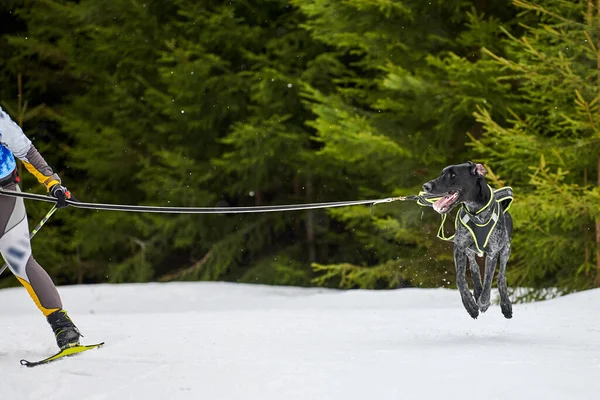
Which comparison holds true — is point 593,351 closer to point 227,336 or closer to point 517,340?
point 517,340

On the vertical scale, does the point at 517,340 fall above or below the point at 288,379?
below

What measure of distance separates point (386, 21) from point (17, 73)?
971 centimetres

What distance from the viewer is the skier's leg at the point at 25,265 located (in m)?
5.18

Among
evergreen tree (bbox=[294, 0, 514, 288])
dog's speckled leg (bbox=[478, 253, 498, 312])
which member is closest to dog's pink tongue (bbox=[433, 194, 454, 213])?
dog's speckled leg (bbox=[478, 253, 498, 312])

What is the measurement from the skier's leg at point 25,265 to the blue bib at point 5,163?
0.11m

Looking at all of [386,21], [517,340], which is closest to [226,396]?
[517,340]

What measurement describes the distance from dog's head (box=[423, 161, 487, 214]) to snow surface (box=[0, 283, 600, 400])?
3.19 feet

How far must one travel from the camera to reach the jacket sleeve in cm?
511

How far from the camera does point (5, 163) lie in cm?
523

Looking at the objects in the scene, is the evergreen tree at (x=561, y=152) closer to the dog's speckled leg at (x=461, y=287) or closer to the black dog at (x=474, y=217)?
the black dog at (x=474, y=217)

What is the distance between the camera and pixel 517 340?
18.3 ft

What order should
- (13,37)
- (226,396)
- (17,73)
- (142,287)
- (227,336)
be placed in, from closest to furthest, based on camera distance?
(226,396) → (227,336) → (142,287) → (13,37) → (17,73)

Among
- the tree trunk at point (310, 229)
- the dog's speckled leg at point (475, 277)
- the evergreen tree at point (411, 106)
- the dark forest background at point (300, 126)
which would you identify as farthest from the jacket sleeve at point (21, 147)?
the tree trunk at point (310, 229)

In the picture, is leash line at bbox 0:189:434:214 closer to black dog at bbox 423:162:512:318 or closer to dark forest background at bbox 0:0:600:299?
black dog at bbox 423:162:512:318
